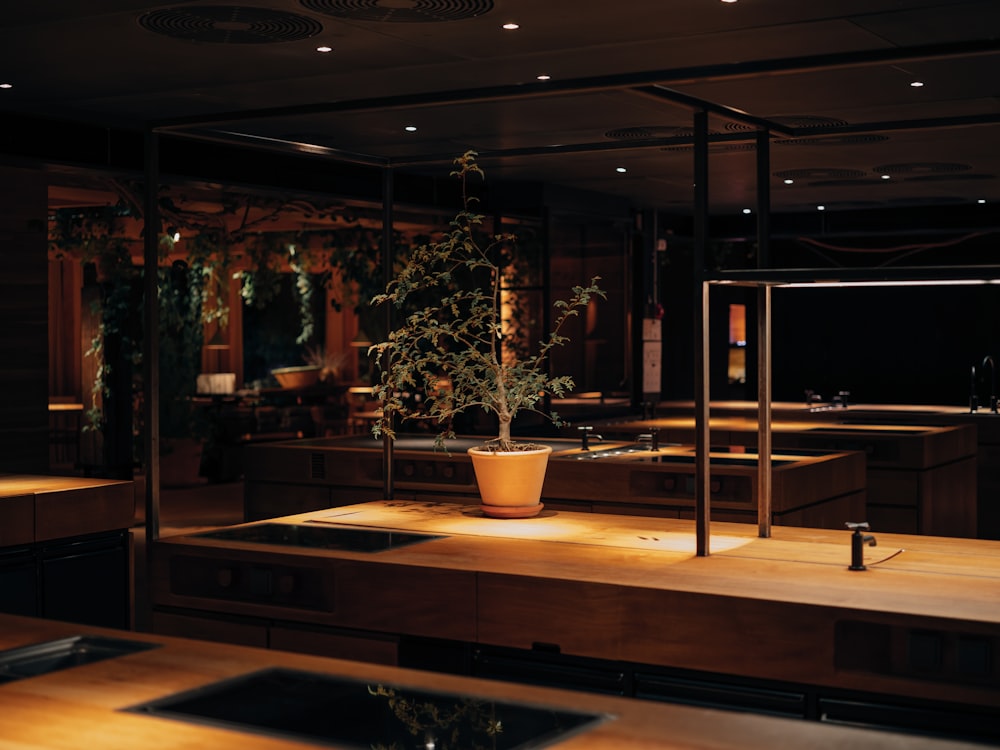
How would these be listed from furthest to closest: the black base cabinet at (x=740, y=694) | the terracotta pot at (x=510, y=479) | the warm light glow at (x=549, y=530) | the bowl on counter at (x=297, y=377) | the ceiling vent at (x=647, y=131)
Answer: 1. the bowl on counter at (x=297, y=377)
2. the ceiling vent at (x=647, y=131)
3. the terracotta pot at (x=510, y=479)
4. the warm light glow at (x=549, y=530)
5. the black base cabinet at (x=740, y=694)

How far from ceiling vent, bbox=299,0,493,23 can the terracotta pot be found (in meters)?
1.77

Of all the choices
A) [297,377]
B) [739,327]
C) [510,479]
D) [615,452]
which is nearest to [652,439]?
[615,452]

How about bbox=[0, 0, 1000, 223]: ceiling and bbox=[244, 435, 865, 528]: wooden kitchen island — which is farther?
bbox=[244, 435, 865, 528]: wooden kitchen island

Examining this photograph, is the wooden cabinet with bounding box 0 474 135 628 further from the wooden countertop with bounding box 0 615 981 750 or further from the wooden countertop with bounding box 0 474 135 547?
the wooden countertop with bounding box 0 615 981 750

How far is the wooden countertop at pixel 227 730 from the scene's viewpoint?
69.7 inches

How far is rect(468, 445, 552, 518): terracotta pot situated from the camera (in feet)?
13.2

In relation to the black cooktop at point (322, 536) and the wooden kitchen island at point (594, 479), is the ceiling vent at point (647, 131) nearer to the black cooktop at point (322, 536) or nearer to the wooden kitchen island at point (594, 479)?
the wooden kitchen island at point (594, 479)

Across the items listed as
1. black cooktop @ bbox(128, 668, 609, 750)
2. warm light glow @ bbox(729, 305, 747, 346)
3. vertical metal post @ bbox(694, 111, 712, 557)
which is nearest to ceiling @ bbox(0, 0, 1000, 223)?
vertical metal post @ bbox(694, 111, 712, 557)

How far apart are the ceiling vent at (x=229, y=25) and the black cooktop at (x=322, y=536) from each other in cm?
209

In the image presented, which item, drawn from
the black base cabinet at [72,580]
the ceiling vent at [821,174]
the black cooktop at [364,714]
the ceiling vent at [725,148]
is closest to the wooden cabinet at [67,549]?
the black base cabinet at [72,580]

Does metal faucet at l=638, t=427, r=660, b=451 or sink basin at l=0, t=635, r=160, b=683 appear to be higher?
metal faucet at l=638, t=427, r=660, b=451

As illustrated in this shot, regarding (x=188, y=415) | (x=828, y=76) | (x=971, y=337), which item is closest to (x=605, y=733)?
(x=828, y=76)

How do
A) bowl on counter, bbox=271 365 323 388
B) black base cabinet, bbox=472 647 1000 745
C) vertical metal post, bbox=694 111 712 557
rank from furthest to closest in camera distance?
bowl on counter, bbox=271 365 323 388 → vertical metal post, bbox=694 111 712 557 → black base cabinet, bbox=472 647 1000 745

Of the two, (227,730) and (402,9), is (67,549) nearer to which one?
(402,9)
